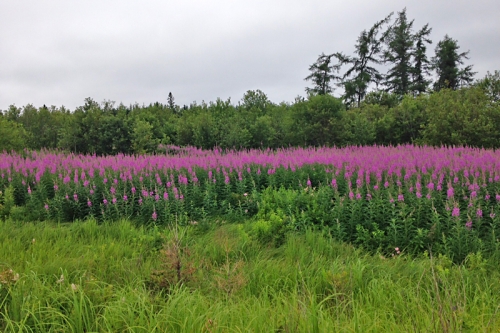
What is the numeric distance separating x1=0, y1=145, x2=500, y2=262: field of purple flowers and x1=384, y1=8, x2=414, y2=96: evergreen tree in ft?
90.6

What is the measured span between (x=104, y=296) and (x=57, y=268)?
1.03m

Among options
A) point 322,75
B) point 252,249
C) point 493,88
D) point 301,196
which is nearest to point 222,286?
point 252,249

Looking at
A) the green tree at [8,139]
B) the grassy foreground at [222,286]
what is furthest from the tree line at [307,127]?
the grassy foreground at [222,286]

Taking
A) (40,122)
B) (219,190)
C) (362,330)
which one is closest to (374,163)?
(219,190)

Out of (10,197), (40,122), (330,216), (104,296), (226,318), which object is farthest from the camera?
(40,122)

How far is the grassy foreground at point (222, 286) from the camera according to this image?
241cm

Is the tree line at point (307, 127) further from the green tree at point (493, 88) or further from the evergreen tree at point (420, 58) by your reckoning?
the evergreen tree at point (420, 58)

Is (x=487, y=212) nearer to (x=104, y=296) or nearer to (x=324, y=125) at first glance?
(x=104, y=296)

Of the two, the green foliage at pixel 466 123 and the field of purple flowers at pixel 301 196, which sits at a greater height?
the green foliage at pixel 466 123

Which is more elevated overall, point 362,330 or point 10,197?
point 10,197

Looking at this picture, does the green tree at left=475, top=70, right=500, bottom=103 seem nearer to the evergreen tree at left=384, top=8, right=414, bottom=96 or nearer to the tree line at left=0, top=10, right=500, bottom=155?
the tree line at left=0, top=10, right=500, bottom=155

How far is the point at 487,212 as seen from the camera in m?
4.62

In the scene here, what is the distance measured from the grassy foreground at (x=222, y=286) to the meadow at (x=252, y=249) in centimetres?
2

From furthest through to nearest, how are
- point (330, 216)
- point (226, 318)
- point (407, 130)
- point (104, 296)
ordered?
point (407, 130)
point (330, 216)
point (104, 296)
point (226, 318)
